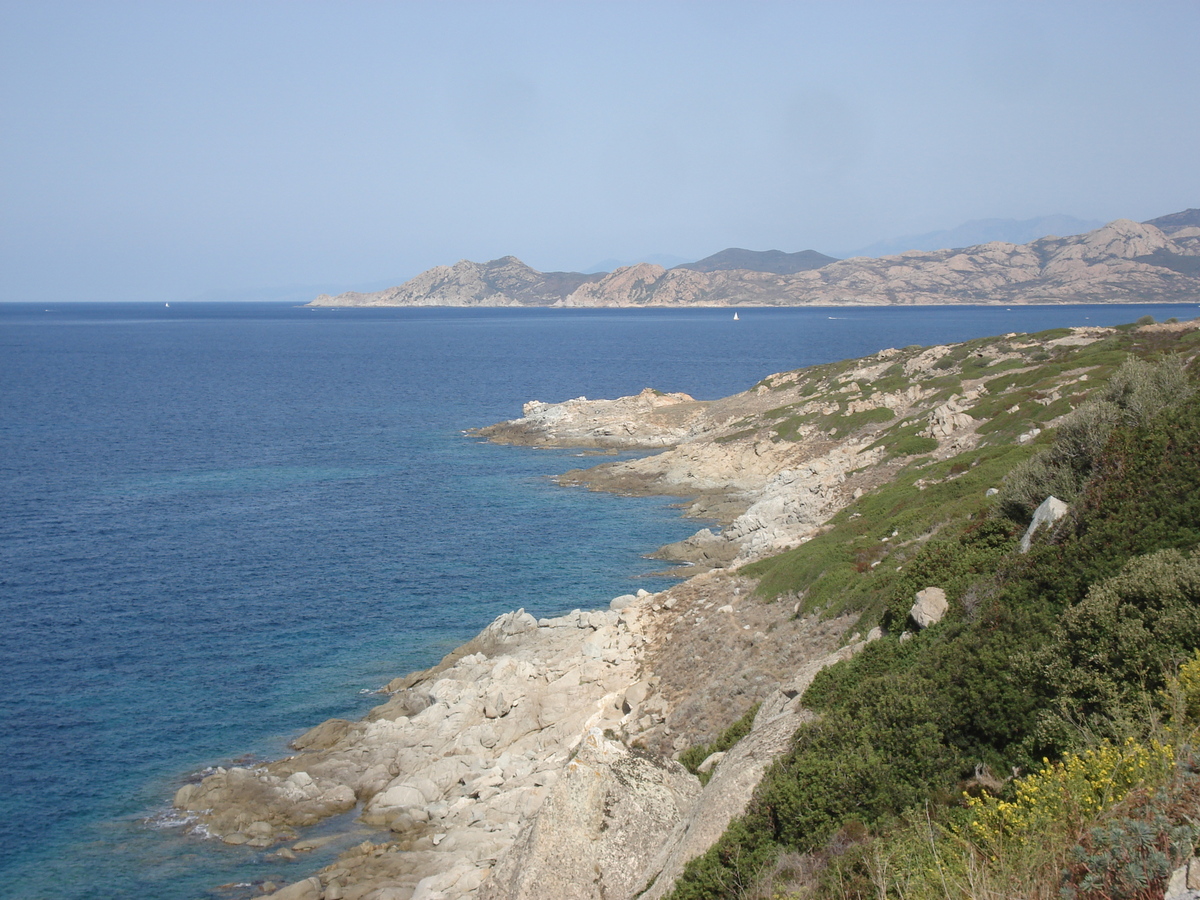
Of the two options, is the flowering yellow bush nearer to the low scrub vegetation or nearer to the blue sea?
the low scrub vegetation

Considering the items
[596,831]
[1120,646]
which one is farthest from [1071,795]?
[596,831]

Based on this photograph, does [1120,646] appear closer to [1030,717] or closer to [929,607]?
[1030,717]

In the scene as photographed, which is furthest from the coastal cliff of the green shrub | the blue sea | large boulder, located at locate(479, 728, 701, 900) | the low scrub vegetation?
the green shrub

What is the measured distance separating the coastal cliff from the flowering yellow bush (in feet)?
13.6

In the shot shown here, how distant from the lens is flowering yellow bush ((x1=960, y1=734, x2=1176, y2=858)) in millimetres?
7070

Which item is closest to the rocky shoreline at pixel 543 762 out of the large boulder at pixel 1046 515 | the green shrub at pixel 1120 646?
the large boulder at pixel 1046 515

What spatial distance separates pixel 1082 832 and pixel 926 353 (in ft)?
229

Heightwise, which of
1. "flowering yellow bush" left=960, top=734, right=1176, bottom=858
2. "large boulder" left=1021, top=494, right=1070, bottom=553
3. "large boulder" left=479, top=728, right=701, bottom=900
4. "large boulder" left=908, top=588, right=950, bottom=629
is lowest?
"large boulder" left=479, top=728, right=701, bottom=900

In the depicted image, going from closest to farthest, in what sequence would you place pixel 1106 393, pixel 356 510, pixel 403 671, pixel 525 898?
1. pixel 525 898
2. pixel 1106 393
3. pixel 403 671
4. pixel 356 510

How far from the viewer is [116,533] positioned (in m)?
45.9

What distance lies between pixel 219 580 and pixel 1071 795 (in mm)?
38674

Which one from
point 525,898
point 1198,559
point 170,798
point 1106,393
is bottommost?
point 170,798

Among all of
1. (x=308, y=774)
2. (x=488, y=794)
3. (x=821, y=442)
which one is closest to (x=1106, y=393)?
(x=488, y=794)

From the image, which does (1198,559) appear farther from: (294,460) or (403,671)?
(294,460)
